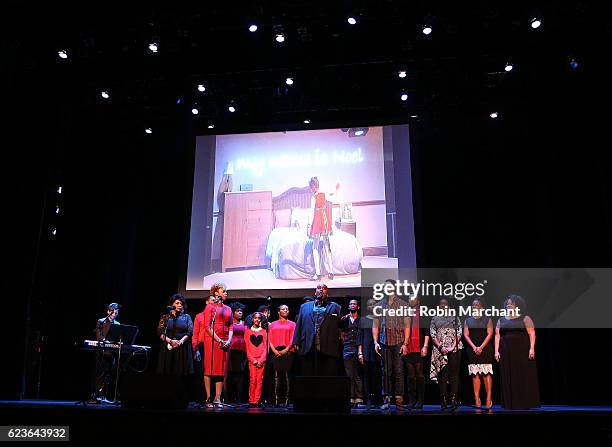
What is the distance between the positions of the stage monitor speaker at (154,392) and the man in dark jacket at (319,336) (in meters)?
2.03

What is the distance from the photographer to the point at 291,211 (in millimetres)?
8594

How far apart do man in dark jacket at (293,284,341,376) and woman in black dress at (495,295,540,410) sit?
2.04m

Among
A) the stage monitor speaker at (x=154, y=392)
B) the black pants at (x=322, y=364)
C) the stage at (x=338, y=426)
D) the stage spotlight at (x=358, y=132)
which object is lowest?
the stage at (x=338, y=426)

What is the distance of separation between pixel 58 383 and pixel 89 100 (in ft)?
15.4

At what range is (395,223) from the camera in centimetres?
838

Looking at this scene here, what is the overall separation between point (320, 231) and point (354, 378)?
8.08 feet

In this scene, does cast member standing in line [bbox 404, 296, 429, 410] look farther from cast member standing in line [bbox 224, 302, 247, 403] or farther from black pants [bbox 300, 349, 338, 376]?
cast member standing in line [bbox 224, 302, 247, 403]

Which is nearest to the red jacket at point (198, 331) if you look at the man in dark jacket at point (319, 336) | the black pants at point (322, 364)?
the man in dark jacket at point (319, 336)

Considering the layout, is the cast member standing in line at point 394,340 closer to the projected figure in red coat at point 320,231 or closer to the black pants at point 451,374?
the black pants at point 451,374

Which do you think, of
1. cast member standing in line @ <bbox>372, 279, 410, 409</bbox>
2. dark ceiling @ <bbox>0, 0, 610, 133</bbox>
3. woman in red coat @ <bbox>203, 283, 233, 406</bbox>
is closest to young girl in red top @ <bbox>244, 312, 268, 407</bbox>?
woman in red coat @ <bbox>203, 283, 233, 406</bbox>

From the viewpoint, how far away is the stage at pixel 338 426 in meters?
4.66

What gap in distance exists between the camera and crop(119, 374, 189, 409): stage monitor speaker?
5238 millimetres

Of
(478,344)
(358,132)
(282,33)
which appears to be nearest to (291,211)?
(358,132)

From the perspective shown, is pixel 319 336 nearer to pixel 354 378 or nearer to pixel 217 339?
pixel 354 378
